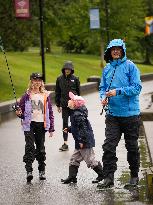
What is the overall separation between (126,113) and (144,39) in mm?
69905

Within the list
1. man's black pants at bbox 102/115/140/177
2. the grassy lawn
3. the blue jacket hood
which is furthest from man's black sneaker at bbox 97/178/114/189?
the grassy lawn

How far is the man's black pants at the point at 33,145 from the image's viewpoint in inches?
403

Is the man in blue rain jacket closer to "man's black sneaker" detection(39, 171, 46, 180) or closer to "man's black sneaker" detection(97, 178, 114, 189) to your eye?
"man's black sneaker" detection(97, 178, 114, 189)

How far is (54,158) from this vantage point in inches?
491

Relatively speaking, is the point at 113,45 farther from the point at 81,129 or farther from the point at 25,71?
the point at 25,71

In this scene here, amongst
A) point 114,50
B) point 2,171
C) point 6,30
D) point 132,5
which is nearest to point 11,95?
point 6,30

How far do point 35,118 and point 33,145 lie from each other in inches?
14.8

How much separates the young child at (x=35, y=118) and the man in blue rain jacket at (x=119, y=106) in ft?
4.14

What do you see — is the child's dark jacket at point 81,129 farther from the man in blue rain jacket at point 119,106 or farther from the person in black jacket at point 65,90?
the person in black jacket at point 65,90

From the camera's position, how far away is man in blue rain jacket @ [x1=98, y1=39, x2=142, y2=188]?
361 inches

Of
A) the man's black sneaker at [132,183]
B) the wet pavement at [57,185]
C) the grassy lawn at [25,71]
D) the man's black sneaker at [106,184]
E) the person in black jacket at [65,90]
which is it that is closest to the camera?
the wet pavement at [57,185]

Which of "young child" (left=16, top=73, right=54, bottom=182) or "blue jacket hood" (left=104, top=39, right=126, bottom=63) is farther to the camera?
"young child" (left=16, top=73, right=54, bottom=182)

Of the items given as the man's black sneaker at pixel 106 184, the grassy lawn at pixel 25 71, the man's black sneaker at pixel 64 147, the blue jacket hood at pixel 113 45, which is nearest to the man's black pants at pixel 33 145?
the man's black sneaker at pixel 106 184

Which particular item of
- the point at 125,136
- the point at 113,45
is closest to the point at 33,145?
the point at 125,136
